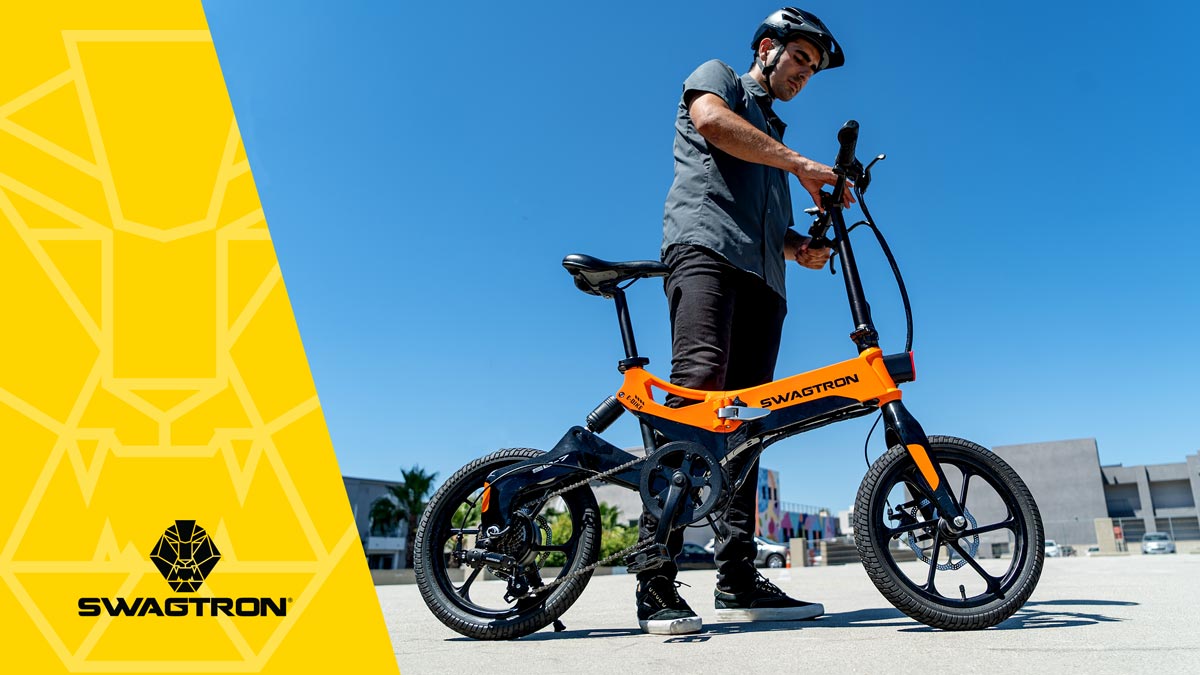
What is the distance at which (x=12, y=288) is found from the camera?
9.29 feet

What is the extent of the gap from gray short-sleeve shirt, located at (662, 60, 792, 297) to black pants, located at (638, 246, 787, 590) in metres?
0.06

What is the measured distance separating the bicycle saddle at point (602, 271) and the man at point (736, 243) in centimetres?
12

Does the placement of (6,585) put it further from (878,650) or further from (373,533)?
(373,533)

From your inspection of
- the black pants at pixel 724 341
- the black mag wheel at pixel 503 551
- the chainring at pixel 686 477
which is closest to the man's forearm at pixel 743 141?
the black pants at pixel 724 341

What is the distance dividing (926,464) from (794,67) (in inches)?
63.2

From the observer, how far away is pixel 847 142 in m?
2.16

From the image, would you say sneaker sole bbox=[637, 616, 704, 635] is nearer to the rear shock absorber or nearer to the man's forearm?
the rear shock absorber

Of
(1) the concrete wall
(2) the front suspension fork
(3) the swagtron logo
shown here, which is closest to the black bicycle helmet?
(2) the front suspension fork

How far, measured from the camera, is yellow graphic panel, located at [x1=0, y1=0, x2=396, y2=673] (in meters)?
1.98

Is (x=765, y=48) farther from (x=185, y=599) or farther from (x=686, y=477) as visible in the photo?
(x=185, y=599)

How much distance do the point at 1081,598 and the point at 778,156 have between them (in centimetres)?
204

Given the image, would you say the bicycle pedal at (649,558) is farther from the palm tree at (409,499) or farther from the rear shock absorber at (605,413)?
the palm tree at (409,499)

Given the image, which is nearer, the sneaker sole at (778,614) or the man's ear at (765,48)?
the sneaker sole at (778,614)

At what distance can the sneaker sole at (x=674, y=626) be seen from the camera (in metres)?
1.98
